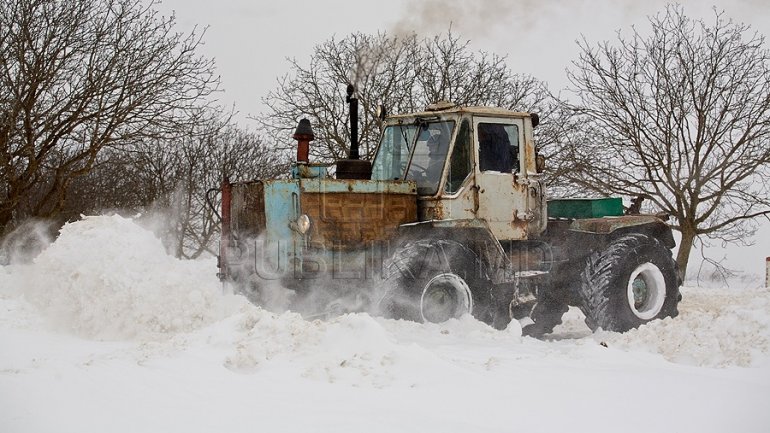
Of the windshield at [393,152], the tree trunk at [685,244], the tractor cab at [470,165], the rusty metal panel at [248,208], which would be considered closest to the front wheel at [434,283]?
the tractor cab at [470,165]

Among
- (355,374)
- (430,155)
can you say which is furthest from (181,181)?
(355,374)

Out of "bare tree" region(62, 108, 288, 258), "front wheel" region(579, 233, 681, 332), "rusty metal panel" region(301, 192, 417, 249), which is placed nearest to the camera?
"rusty metal panel" region(301, 192, 417, 249)

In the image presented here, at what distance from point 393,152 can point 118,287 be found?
3460 mm

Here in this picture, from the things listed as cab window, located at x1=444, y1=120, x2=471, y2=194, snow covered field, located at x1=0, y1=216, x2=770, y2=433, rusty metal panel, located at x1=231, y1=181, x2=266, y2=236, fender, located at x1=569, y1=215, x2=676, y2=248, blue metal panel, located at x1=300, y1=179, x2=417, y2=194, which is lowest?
snow covered field, located at x1=0, y1=216, x2=770, y2=433

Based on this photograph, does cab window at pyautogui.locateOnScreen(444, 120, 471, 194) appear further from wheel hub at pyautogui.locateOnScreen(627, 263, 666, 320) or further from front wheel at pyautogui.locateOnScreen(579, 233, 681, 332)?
wheel hub at pyautogui.locateOnScreen(627, 263, 666, 320)

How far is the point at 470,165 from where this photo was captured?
31.3 ft

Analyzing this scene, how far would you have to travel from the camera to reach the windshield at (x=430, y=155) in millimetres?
9570

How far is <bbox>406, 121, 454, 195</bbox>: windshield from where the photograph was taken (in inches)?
377

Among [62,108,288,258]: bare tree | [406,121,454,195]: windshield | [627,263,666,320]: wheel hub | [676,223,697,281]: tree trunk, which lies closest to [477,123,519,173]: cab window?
[406,121,454,195]: windshield

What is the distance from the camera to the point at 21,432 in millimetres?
4582

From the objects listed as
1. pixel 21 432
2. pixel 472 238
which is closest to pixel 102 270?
pixel 472 238

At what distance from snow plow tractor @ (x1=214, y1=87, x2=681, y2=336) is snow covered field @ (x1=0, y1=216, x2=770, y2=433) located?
22.7 inches

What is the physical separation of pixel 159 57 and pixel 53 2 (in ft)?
7.33

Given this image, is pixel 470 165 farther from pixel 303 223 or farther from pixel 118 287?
pixel 118 287
